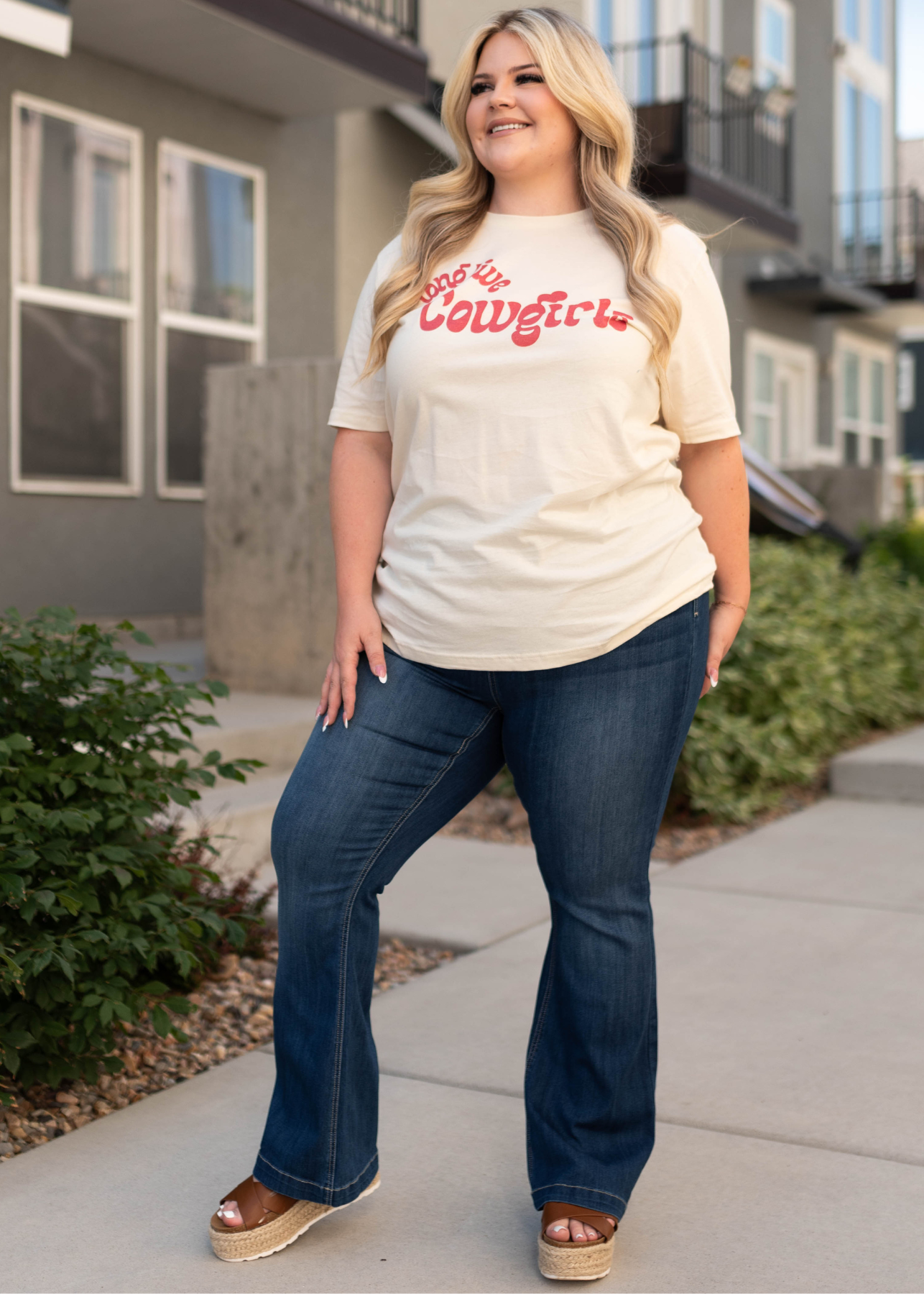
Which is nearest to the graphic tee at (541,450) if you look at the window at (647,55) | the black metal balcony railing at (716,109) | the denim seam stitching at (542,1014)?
the denim seam stitching at (542,1014)

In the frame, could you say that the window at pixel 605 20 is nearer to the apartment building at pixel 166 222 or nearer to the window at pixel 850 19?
the apartment building at pixel 166 222

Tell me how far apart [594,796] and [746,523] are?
0.59 meters

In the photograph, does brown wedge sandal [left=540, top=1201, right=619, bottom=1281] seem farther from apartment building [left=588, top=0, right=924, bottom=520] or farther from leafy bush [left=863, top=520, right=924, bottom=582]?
apartment building [left=588, top=0, right=924, bottom=520]

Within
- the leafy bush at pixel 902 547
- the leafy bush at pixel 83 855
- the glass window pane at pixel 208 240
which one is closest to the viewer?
the leafy bush at pixel 83 855

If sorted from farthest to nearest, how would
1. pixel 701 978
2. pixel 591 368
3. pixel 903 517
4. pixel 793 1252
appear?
pixel 903 517, pixel 701 978, pixel 793 1252, pixel 591 368

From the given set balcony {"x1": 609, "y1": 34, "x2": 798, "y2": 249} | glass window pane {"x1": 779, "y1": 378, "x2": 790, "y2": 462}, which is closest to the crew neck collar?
balcony {"x1": 609, "y1": 34, "x2": 798, "y2": 249}

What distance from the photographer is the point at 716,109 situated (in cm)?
1452

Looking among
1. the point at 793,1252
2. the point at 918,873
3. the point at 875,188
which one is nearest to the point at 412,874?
the point at 918,873

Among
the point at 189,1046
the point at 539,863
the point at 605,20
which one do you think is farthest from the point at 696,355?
the point at 605,20

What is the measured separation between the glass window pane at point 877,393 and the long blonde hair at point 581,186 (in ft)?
61.0

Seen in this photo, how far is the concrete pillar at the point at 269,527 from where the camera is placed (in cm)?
597

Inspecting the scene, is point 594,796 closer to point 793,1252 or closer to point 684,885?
point 793,1252

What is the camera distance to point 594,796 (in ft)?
6.98

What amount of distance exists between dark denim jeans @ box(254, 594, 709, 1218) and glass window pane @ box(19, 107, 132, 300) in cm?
648
